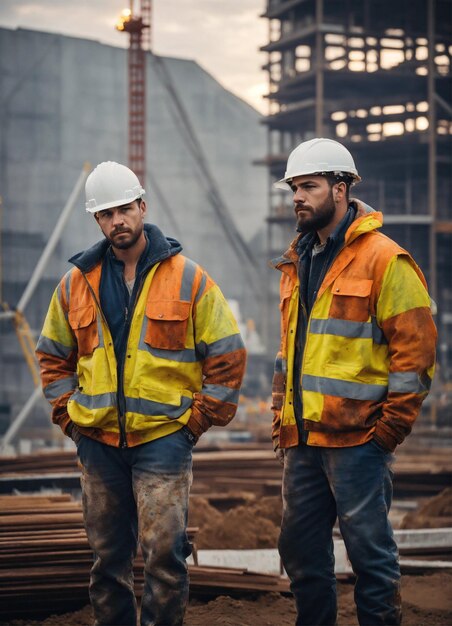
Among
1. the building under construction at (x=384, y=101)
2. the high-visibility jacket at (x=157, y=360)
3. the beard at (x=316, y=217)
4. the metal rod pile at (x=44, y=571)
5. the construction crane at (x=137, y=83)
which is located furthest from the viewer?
the construction crane at (x=137, y=83)

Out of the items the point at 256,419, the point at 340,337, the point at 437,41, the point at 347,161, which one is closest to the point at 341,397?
the point at 340,337

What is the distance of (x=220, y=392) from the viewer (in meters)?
4.29

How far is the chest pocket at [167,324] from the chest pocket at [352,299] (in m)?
0.66

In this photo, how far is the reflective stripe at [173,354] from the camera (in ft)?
13.9

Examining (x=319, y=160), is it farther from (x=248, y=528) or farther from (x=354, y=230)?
(x=248, y=528)

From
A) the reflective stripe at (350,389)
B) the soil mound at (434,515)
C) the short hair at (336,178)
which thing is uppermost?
the short hair at (336,178)

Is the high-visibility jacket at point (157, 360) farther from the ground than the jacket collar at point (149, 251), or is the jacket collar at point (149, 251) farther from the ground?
the jacket collar at point (149, 251)

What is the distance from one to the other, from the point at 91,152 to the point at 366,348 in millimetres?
42977

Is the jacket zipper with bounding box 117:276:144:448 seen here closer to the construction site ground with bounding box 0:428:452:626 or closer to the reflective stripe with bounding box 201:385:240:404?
the reflective stripe with bounding box 201:385:240:404

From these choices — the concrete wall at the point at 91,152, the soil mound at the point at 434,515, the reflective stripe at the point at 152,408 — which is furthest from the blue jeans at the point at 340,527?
the concrete wall at the point at 91,152

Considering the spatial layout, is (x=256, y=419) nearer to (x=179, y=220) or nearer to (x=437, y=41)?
(x=179, y=220)

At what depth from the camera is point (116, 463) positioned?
14.0 ft

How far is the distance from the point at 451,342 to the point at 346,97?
11.3m

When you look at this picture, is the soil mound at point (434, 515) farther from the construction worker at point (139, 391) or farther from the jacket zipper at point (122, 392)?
the jacket zipper at point (122, 392)
